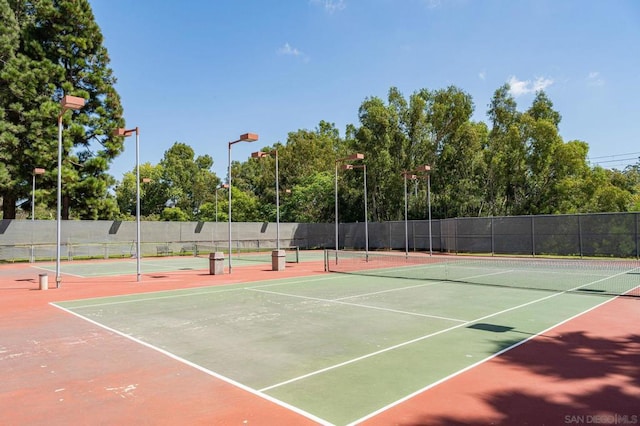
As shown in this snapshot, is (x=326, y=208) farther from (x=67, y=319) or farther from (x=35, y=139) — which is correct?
(x=67, y=319)

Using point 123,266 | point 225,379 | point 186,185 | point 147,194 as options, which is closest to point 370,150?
point 123,266

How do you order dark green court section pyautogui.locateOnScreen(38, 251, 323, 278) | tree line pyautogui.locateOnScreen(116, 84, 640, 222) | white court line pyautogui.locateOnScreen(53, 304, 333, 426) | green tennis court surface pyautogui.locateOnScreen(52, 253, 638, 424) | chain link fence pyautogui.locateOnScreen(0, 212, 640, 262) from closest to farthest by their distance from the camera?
white court line pyautogui.locateOnScreen(53, 304, 333, 426) < green tennis court surface pyautogui.locateOnScreen(52, 253, 638, 424) < dark green court section pyautogui.locateOnScreen(38, 251, 323, 278) < chain link fence pyautogui.locateOnScreen(0, 212, 640, 262) < tree line pyautogui.locateOnScreen(116, 84, 640, 222)

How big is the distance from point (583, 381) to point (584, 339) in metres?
2.73

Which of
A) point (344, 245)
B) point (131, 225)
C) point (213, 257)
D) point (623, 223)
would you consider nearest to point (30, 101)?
point (131, 225)

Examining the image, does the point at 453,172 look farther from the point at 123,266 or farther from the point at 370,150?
the point at 123,266

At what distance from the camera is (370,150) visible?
53.2 m

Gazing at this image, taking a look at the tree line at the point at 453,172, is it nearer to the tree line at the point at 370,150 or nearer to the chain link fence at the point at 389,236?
the tree line at the point at 370,150

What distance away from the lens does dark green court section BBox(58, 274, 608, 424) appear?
20.4ft

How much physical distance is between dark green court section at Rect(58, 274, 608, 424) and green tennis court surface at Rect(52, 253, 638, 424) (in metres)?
0.02

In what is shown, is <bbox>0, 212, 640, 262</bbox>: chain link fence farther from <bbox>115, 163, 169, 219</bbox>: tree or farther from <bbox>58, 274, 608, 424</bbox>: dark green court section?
<bbox>115, 163, 169, 219</bbox>: tree

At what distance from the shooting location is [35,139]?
124 ft

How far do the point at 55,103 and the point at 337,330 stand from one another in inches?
1630

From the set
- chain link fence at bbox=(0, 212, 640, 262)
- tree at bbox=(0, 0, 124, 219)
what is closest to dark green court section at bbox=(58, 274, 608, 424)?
chain link fence at bbox=(0, 212, 640, 262)

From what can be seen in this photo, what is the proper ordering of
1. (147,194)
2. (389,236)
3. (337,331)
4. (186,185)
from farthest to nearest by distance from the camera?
(186,185) < (147,194) < (389,236) < (337,331)
